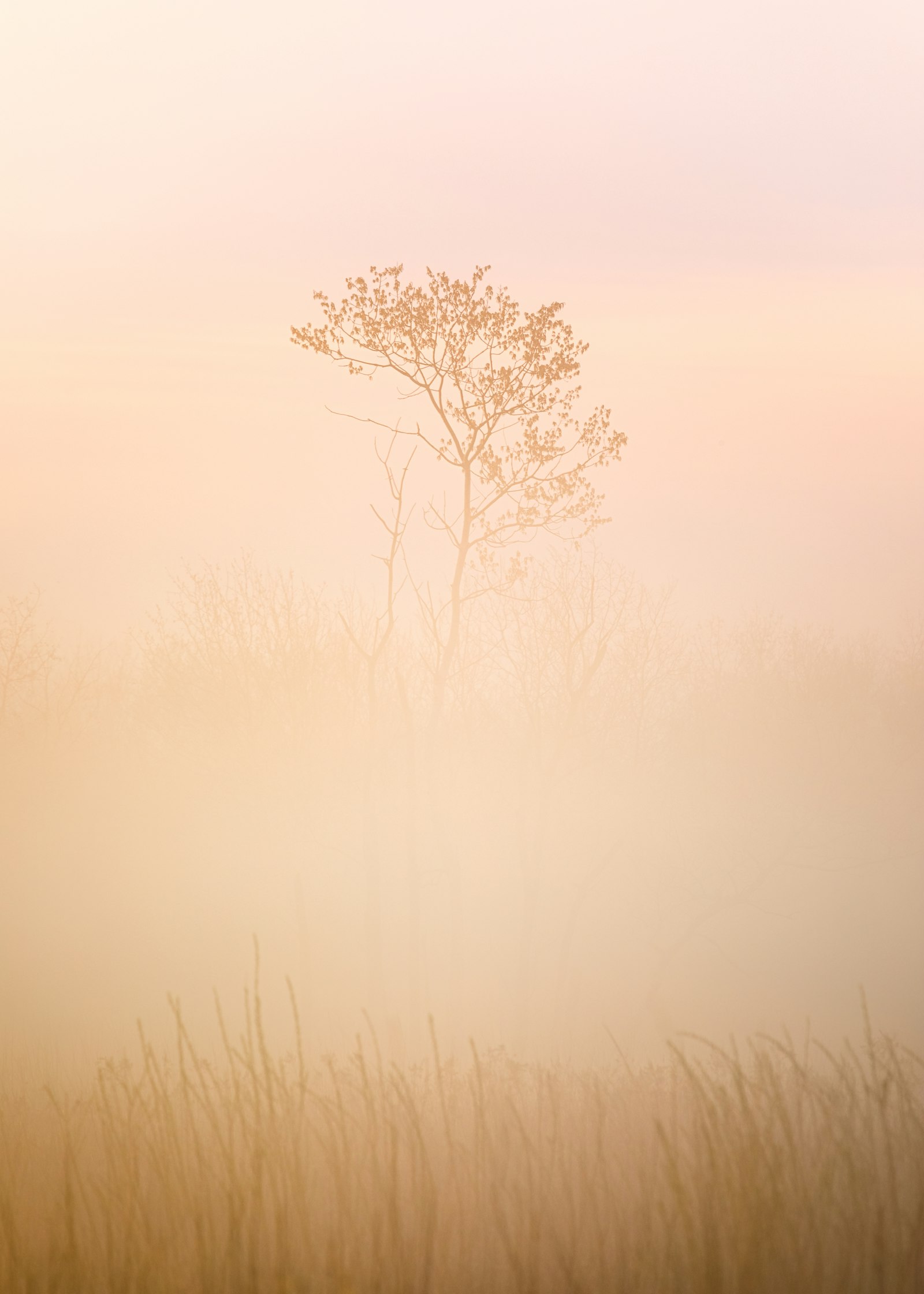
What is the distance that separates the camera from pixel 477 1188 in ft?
14.9

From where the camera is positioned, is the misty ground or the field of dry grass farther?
the misty ground

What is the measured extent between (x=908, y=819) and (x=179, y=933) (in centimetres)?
795

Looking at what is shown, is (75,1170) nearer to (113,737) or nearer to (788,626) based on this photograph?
(113,737)

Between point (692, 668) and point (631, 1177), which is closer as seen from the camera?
point (631, 1177)

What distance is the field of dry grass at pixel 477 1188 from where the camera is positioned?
4148mm

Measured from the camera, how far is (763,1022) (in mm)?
6699

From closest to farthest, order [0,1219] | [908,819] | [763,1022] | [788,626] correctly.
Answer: [0,1219] < [763,1022] < [788,626] < [908,819]

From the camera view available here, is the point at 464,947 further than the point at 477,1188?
Yes

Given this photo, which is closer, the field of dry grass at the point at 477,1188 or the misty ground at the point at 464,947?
the field of dry grass at the point at 477,1188

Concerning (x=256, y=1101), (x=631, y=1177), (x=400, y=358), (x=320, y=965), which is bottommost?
(x=631, y=1177)

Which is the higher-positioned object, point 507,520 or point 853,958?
point 507,520

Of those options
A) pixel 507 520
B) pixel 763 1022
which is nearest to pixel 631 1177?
pixel 763 1022

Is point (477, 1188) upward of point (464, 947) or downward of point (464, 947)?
downward

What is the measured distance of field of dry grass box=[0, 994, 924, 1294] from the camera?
415 cm
